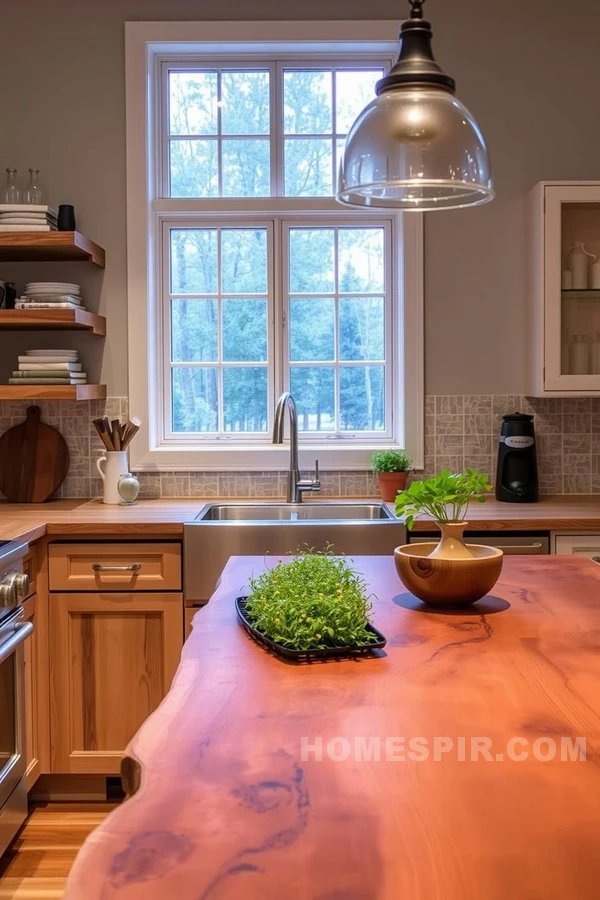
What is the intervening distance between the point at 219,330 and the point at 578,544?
1763 millimetres

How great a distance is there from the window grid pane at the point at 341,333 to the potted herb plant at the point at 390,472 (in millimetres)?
303

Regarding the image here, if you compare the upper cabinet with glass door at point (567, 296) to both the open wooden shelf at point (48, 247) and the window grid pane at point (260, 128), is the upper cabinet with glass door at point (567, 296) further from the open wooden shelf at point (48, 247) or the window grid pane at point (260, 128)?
the open wooden shelf at point (48, 247)

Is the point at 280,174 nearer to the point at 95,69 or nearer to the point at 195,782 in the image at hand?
the point at 95,69

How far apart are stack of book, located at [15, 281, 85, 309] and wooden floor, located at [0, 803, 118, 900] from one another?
1.84m

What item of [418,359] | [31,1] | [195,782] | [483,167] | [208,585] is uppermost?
[31,1]

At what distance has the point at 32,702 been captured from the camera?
121 inches

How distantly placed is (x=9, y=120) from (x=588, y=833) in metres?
3.66

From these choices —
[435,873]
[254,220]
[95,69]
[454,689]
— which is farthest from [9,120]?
[435,873]

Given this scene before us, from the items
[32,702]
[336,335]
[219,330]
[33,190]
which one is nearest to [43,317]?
[33,190]

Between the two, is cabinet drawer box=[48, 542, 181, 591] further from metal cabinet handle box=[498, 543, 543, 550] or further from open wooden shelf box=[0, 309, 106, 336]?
metal cabinet handle box=[498, 543, 543, 550]

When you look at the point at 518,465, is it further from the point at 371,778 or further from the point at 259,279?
the point at 371,778

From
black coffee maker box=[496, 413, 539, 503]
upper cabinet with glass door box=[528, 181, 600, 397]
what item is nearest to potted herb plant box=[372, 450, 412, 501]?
black coffee maker box=[496, 413, 539, 503]

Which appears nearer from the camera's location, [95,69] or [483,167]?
[483,167]

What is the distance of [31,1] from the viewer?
3.70m
